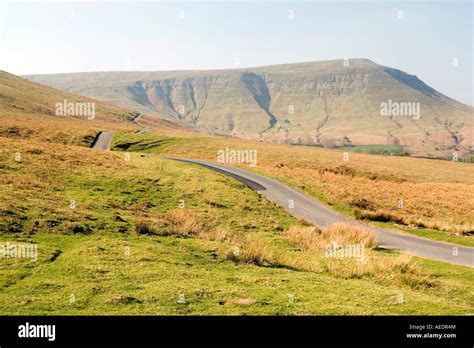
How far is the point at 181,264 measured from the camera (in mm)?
17750

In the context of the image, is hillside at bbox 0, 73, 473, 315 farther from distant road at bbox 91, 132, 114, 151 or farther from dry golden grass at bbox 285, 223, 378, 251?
distant road at bbox 91, 132, 114, 151

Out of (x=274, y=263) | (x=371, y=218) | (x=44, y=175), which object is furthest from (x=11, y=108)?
(x=274, y=263)

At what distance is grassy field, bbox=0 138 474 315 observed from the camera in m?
12.6

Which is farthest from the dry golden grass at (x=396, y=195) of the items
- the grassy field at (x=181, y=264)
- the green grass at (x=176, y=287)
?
the green grass at (x=176, y=287)

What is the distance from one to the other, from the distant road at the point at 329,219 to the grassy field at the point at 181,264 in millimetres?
2759

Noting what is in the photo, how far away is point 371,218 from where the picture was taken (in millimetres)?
37719

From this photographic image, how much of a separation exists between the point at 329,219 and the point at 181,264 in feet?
68.6

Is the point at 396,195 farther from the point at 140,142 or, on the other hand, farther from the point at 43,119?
the point at 43,119

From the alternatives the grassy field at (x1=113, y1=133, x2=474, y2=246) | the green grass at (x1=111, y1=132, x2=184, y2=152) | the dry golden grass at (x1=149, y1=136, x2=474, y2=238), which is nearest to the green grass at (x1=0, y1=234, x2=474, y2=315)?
the grassy field at (x1=113, y1=133, x2=474, y2=246)

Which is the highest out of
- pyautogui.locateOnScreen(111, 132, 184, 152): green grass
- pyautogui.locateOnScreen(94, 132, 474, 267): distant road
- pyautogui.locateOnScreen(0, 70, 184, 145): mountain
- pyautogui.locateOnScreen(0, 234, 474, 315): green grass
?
pyautogui.locateOnScreen(0, 70, 184, 145): mountain

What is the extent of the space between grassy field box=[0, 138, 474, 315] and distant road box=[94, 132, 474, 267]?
276 centimetres

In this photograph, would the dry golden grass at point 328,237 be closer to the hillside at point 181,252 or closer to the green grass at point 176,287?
the hillside at point 181,252

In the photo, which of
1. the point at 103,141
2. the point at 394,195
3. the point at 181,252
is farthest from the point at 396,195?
the point at 103,141
